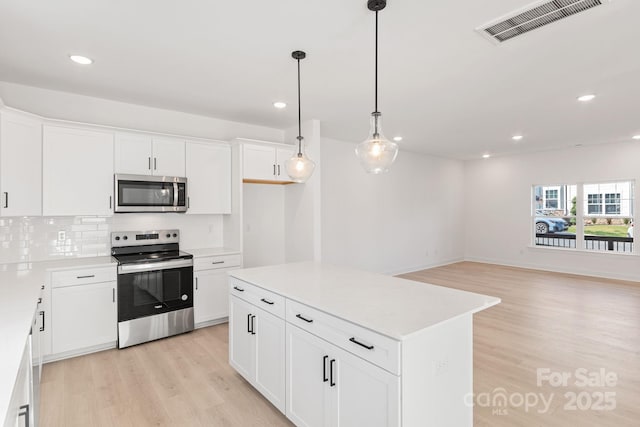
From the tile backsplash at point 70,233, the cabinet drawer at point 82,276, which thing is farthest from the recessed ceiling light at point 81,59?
the cabinet drawer at point 82,276

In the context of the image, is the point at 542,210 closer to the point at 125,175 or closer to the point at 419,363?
the point at 419,363

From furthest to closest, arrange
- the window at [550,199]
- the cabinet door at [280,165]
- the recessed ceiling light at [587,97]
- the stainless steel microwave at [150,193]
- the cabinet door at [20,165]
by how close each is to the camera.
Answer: the window at [550,199]
the cabinet door at [280,165]
the recessed ceiling light at [587,97]
the stainless steel microwave at [150,193]
the cabinet door at [20,165]

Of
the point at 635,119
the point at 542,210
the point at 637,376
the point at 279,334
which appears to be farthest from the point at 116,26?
the point at 542,210

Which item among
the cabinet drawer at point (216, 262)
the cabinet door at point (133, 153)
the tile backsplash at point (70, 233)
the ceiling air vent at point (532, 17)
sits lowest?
the cabinet drawer at point (216, 262)

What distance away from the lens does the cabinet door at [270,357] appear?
7.09 ft

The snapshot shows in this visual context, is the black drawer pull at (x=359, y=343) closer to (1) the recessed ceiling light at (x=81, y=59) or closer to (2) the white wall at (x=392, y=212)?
(1) the recessed ceiling light at (x=81, y=59)

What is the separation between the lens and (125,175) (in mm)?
3492

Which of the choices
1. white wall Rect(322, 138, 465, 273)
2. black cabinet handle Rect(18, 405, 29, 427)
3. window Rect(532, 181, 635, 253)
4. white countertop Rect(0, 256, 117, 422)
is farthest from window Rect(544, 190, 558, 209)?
black cabinet handle Rect(18, 405, 29, 427)

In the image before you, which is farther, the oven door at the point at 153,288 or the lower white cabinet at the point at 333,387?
the oven door at the point at 153,288

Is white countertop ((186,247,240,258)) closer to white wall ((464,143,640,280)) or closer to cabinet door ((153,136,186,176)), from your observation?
cabinet door ((153,136,186,176))

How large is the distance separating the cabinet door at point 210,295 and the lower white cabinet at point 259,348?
1246 millimetres

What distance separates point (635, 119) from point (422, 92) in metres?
3.55

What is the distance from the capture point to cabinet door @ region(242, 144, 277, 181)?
164 inches

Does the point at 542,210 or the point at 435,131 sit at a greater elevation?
the point at 435,131
